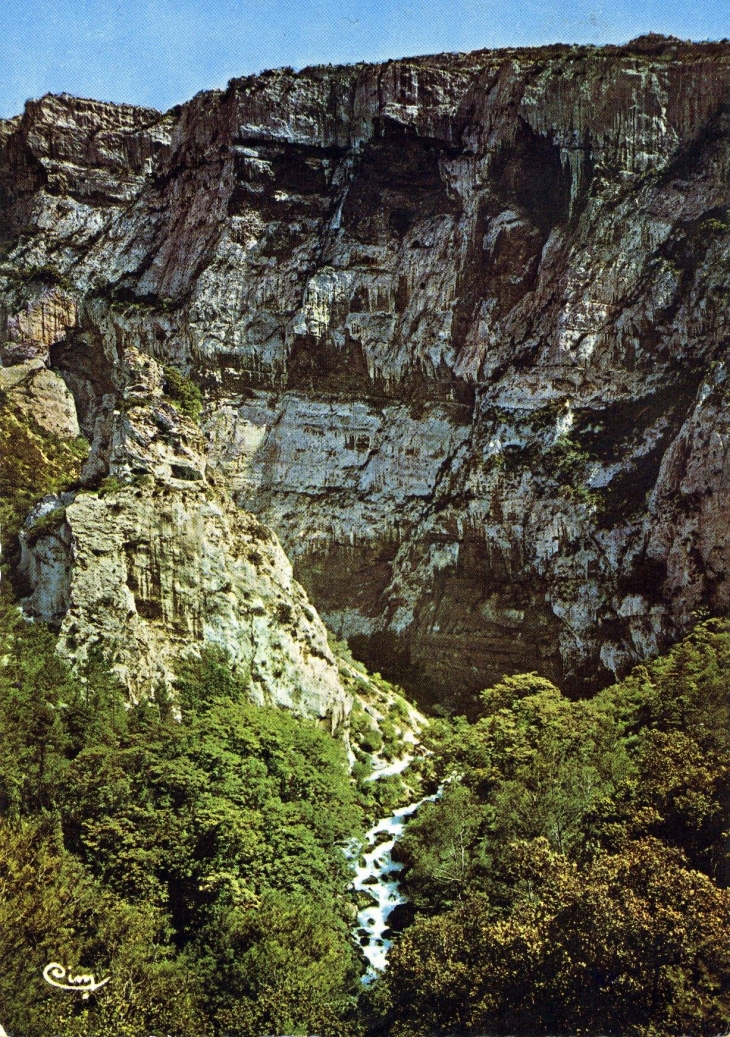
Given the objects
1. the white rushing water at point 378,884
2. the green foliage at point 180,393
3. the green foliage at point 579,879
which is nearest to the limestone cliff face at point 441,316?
the green foliage at point 180,393

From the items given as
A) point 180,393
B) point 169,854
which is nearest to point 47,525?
point 180,393

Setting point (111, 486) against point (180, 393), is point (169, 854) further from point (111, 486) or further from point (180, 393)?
point (180, 393)

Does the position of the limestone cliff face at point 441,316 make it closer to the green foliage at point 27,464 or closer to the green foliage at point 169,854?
the green foliage at point 27,464

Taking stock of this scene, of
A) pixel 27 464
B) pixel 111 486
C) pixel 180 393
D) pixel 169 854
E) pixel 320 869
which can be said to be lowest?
pixel 320 869

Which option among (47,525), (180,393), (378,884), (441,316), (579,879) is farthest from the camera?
(441,316)

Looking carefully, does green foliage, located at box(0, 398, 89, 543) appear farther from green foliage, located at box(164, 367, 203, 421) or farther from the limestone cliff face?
green foliage, located at box(164, 367, 203, 421)

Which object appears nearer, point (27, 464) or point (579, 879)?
point (579, 879)
